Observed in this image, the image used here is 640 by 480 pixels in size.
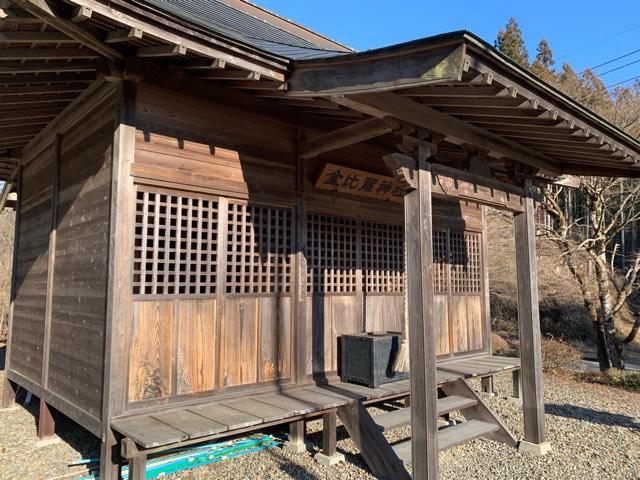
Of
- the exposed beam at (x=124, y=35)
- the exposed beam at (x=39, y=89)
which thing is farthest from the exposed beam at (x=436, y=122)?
the exposed beam at (x=39, y=89)

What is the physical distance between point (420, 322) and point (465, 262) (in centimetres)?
372

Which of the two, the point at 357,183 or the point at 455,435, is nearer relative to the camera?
the point at 455,435

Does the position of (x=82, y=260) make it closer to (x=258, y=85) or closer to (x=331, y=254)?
(x=258, y=85)

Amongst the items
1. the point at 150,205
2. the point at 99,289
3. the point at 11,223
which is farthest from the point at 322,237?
the point at 11,223

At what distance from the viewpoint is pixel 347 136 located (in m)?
4.34

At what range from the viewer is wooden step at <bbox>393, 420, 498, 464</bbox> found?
4043 mm

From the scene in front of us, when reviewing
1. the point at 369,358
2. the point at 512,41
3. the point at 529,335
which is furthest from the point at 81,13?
the point at 512,41

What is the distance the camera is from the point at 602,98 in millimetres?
→ 11555

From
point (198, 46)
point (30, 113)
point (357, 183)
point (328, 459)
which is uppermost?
point (30, 113)

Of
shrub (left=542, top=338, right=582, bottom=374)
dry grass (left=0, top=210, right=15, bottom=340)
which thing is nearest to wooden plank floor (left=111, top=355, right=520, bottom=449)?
shrub (left=542, top=338, right=582, bottom=374)

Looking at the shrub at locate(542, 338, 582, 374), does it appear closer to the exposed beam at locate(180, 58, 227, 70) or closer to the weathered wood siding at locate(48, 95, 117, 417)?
the weathered wood siding at locate(48, 95, 117, 417)

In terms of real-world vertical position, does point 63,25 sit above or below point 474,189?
above

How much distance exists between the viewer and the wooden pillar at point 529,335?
186 inches

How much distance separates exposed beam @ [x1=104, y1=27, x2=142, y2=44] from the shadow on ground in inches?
261
